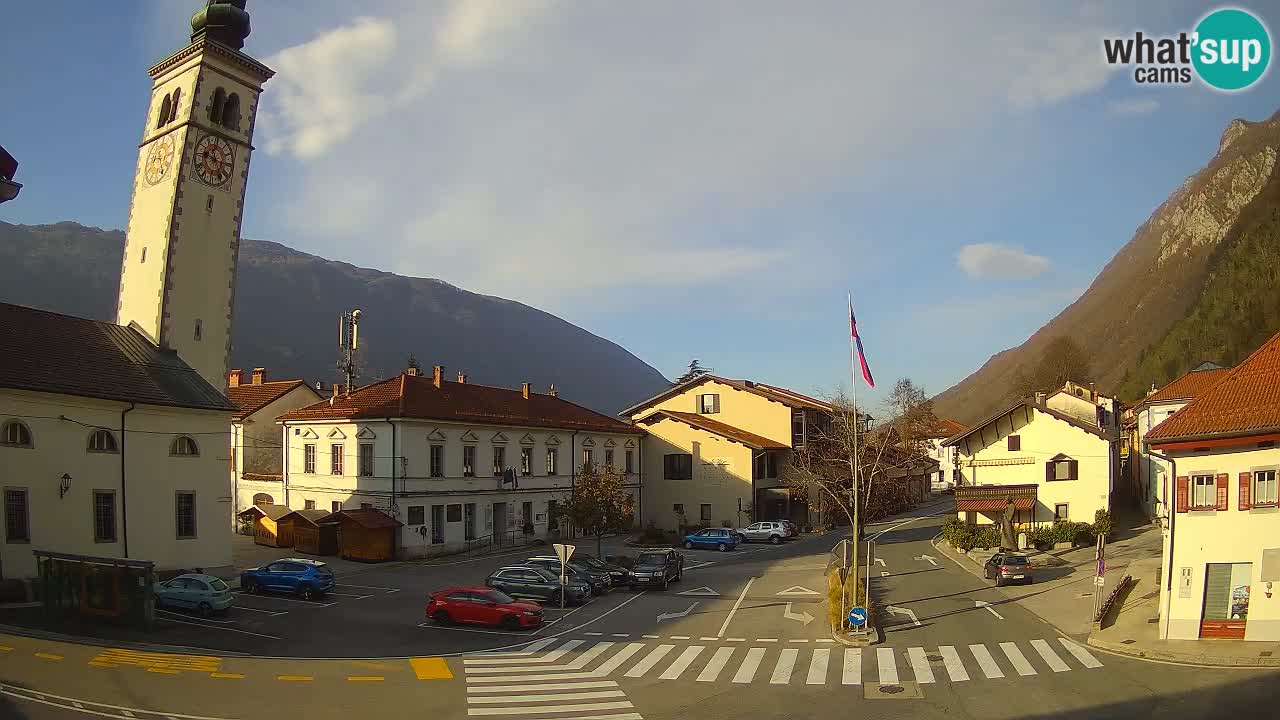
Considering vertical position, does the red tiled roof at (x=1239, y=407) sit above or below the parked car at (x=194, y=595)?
above

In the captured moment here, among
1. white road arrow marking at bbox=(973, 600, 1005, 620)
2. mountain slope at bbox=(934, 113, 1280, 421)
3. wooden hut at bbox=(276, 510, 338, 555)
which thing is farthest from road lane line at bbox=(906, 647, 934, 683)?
mountain slope at bbox=(934, 113, 1280, 421)

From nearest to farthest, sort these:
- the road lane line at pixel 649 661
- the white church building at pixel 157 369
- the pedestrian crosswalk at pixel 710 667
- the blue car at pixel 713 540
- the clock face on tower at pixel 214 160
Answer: the pedestrian crosswalk at pixel 710 667 → the road lane line at pixel 649 661 → the white church building at pixel 157 369 → the clock face on tower at pixel 214 160 → the blue car at pixel 713 540

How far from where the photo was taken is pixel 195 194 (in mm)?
40281

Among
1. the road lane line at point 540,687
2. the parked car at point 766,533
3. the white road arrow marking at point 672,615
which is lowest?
the parked car at point 766,533

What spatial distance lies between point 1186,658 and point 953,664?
5947 mm

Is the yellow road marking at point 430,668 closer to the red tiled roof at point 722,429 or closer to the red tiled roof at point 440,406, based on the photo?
the red tiled roof at point 440,406

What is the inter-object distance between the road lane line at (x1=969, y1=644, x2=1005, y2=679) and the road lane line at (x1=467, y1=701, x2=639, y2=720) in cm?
951

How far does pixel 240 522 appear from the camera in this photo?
177 ft

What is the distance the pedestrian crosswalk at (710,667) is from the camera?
19672mm

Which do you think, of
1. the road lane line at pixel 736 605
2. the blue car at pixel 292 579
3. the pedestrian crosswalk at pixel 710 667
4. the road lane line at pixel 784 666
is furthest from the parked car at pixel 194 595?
the road lane line at pixel 784 666

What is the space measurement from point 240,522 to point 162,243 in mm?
21756

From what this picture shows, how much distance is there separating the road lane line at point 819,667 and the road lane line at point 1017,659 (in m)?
4.87

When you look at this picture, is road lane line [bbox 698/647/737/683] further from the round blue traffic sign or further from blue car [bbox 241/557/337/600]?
blue car [bbox 241/557/337/600]

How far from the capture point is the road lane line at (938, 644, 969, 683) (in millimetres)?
21208
